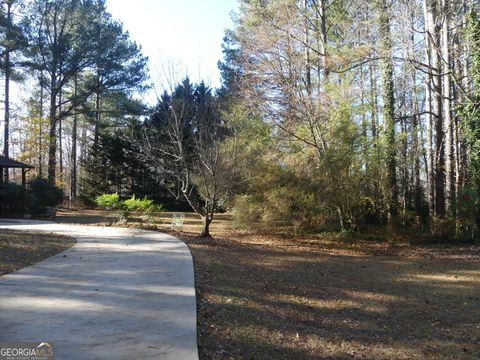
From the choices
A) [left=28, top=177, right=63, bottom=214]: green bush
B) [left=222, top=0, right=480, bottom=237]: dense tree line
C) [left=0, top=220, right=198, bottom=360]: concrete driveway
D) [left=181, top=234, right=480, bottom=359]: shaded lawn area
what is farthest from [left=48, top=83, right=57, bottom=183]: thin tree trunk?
[left=0, top=220, right=198, bottom=360]: concrete driveway

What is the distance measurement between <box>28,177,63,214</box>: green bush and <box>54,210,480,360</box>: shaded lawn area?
1162 centimetres

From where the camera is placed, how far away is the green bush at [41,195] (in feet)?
62.7

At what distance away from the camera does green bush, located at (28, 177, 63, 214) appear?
1911 centimetres

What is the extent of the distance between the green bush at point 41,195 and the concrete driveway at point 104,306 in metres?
12.5

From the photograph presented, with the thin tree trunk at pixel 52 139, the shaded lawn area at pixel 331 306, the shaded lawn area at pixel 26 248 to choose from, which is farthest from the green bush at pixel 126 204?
the thin tree trunk at pixel 52 139

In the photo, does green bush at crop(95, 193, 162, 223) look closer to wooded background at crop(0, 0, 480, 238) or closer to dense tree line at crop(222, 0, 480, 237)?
wooded background at crop(0, 0, 480, 238)

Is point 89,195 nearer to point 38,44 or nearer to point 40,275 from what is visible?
point 38,44

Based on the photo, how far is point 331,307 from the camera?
19.6ft

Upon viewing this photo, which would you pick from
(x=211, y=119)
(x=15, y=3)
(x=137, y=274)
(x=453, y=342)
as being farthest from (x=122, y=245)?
(x=15, y=3)

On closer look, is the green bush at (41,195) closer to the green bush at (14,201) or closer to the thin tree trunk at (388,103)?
the green bush at (14,201)

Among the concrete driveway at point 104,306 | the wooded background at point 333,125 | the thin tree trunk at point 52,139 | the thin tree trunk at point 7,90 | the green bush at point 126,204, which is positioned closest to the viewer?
the concrete driveway at point 104,306

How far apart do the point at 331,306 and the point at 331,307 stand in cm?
6

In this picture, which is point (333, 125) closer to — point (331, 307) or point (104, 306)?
point (331, 307)

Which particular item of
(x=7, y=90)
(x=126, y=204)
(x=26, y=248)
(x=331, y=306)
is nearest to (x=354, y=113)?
(x=126, y=204)
